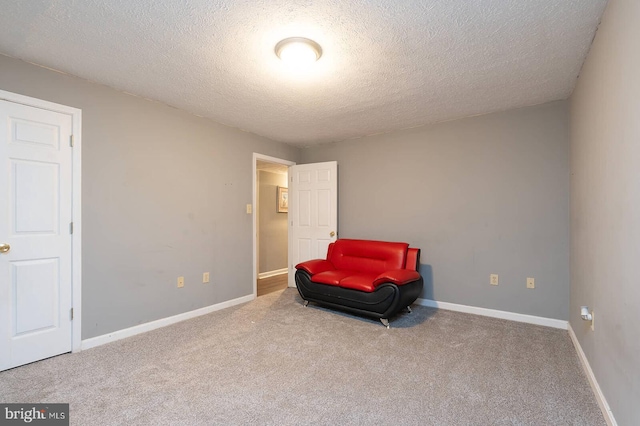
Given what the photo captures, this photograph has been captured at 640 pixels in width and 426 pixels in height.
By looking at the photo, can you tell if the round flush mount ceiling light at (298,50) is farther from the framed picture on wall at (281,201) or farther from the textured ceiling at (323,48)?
the framed picture on wall at (281,201)

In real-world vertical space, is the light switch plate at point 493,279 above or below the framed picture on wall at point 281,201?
below

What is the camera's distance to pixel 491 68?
→ 2.46 meters

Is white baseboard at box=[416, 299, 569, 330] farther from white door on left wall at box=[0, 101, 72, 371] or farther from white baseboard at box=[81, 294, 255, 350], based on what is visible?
white door on left wall at box=[0, 101, 72, 371]

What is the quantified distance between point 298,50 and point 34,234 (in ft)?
8.17

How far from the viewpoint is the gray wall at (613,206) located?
53.7 inches

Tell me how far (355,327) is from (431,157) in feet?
7.56

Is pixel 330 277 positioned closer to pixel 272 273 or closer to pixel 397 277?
pixel 397 277

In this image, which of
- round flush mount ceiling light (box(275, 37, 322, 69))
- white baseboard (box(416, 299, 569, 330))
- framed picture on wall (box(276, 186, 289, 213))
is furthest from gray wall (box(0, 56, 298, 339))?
white baseboard (box(416, 299, 569, 330))

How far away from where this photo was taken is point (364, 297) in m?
3.25

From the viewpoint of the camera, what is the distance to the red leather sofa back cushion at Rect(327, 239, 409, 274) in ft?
12.2

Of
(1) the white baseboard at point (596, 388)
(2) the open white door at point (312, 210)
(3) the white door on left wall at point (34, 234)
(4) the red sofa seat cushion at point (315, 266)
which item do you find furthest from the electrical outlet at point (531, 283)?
(3) the white door on left wall at point (34, 234)

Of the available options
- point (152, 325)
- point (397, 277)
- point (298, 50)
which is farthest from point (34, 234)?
point (397, 277)

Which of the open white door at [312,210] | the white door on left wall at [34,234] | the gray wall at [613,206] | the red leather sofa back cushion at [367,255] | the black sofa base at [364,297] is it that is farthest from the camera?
the open white door at [312,210]

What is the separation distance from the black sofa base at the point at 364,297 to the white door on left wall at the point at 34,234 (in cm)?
231
